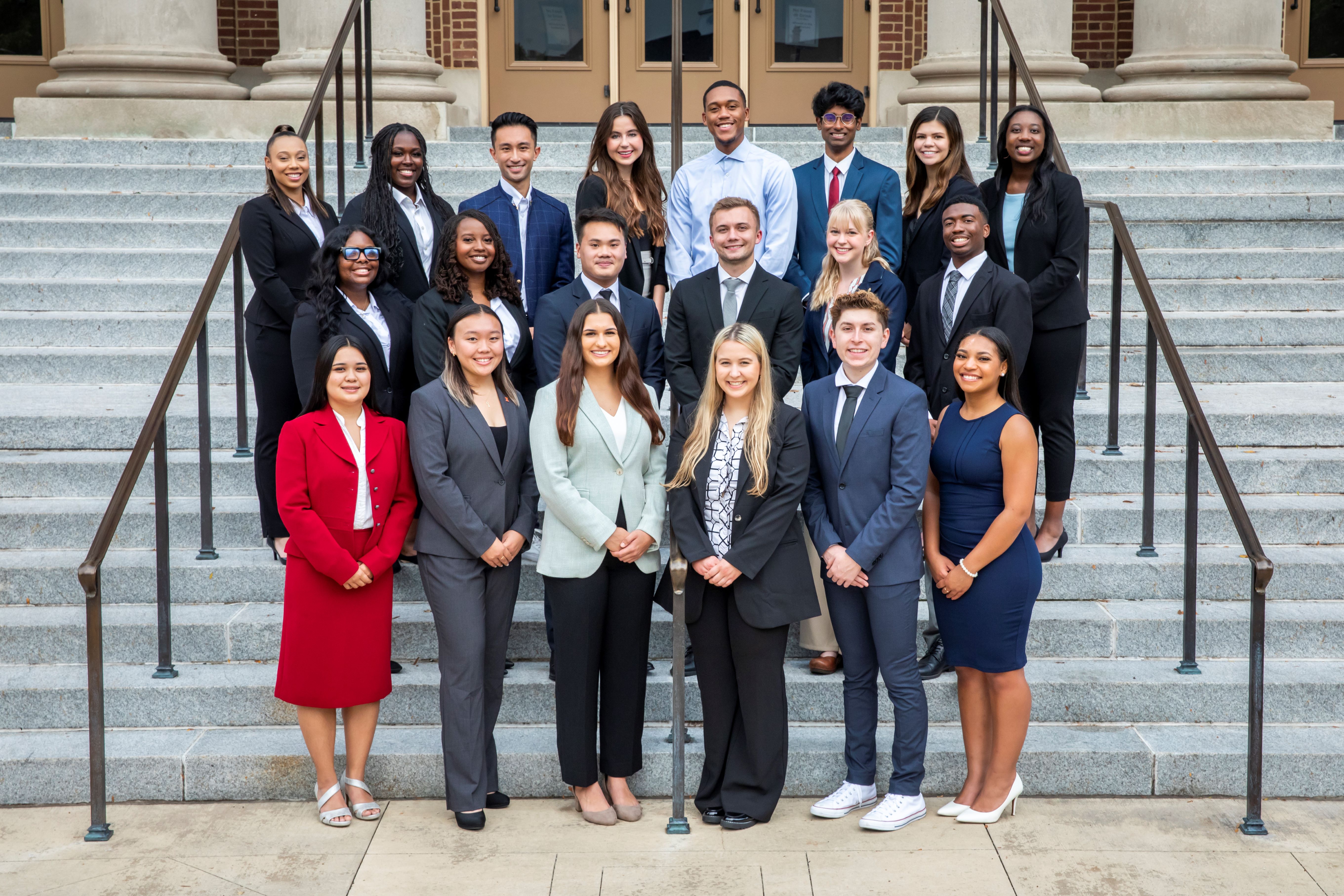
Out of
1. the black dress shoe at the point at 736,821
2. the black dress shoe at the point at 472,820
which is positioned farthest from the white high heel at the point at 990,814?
the black dress shoe at the point at 472,820

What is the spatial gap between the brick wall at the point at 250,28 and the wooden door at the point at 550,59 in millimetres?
1871

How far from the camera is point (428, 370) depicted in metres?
4.88

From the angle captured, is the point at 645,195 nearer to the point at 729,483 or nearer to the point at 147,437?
the point at 729,483

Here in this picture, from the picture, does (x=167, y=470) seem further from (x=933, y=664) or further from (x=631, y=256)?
(x=933, y=664)

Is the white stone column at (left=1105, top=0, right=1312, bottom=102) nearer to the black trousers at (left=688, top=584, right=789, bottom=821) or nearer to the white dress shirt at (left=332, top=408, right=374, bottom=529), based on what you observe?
the black trousers at (left=688, top=584, right=789, bottom=821)

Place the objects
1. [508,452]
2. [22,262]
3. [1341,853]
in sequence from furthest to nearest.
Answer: [22,262] → [508,452] → [1341,853]

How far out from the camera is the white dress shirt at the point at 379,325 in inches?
197

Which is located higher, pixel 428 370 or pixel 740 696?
pixel 428 370

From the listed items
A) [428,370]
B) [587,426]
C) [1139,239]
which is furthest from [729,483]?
[1139,239]

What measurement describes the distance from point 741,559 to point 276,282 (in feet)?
7.53

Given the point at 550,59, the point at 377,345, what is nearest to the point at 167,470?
the point at 377,345

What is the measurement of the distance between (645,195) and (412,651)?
7.10 feet

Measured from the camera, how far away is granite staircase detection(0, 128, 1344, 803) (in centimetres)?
487

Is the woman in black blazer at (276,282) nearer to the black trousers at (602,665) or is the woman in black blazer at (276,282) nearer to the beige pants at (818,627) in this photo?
the black trousers at (602,665)
